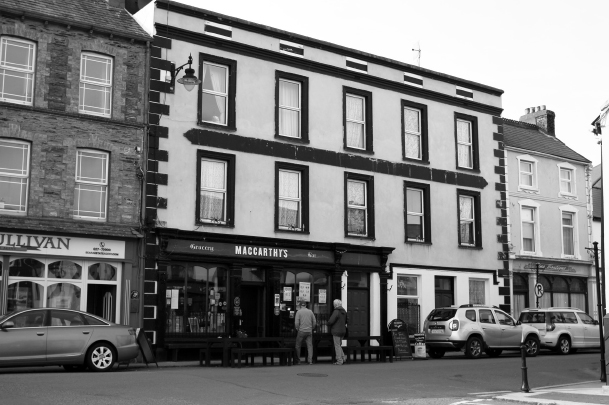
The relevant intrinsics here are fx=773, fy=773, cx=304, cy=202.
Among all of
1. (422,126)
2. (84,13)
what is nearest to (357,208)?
(422,126)

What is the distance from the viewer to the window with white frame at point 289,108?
26.0 meters

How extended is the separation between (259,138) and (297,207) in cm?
267

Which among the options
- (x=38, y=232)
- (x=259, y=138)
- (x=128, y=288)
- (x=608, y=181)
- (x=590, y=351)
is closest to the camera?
(x=608, y=181)

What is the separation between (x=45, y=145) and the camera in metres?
21.1

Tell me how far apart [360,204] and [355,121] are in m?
2.99

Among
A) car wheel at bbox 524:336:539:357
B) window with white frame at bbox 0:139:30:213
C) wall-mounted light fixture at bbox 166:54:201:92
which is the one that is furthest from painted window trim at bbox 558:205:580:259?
window with white frame at bbox 0:139:30:213

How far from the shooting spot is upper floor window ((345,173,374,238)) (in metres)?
27.2

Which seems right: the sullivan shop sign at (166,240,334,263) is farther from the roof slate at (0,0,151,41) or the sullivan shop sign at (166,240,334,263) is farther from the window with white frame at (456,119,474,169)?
the window with white frame at (456,119,474,169)

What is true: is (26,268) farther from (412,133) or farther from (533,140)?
(533,140)

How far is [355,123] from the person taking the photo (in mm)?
27734

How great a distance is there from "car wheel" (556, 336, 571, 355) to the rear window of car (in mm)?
957

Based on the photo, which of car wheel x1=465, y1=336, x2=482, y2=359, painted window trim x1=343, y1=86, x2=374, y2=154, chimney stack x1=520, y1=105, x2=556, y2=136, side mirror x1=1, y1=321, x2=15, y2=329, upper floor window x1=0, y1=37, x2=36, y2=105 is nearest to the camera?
side mirror x1=1, y1=321, x2=15, y2=329

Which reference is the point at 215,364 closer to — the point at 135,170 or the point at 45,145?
the point at 135,170

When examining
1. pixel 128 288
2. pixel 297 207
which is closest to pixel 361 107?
pixel 297 207
